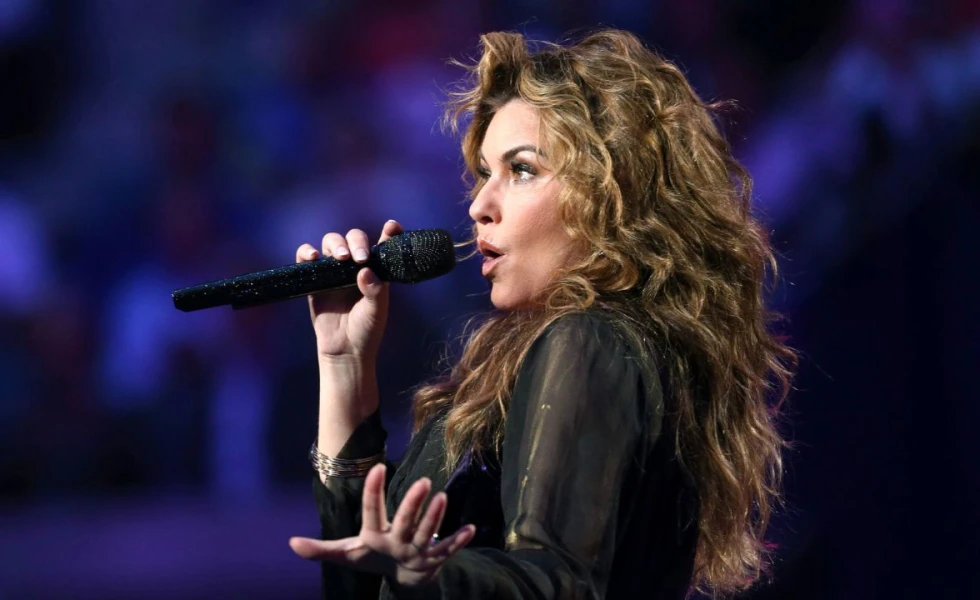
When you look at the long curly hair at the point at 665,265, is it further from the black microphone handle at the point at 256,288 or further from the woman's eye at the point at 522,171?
the black microphone handle at the point at 256,288

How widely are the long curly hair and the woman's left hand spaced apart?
0.42 metres

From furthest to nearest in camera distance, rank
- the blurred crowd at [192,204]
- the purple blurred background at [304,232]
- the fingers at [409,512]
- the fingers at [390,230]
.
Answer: the blurred crowd at [192,204] → the purple blurred background at [304,232] → the fingers at [390,230] → the fingers at [409,512]

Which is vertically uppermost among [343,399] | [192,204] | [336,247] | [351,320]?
Answer: [192,204]

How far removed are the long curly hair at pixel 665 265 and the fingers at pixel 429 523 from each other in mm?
416

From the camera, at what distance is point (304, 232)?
3242 millimetres

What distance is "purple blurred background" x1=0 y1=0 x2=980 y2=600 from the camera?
2820mm

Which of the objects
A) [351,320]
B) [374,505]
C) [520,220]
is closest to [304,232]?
[351,320]

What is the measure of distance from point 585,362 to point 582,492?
0.49ft

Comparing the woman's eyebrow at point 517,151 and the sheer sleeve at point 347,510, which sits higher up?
the woman's eyebrow at point 517,151

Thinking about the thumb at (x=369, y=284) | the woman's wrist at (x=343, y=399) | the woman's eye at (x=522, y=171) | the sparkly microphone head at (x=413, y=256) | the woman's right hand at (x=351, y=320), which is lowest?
the woman's wrist at (x=343, y=399)

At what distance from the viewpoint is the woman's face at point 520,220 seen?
1.46m

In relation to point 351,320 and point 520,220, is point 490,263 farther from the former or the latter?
point 351,320

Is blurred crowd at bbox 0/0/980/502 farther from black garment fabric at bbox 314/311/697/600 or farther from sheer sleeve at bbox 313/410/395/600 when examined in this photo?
black garment fabric at bbox 314/311/697/600

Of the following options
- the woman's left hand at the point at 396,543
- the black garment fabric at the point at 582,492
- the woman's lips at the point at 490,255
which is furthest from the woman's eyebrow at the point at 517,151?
the woman's left hand at the point at 396,543
